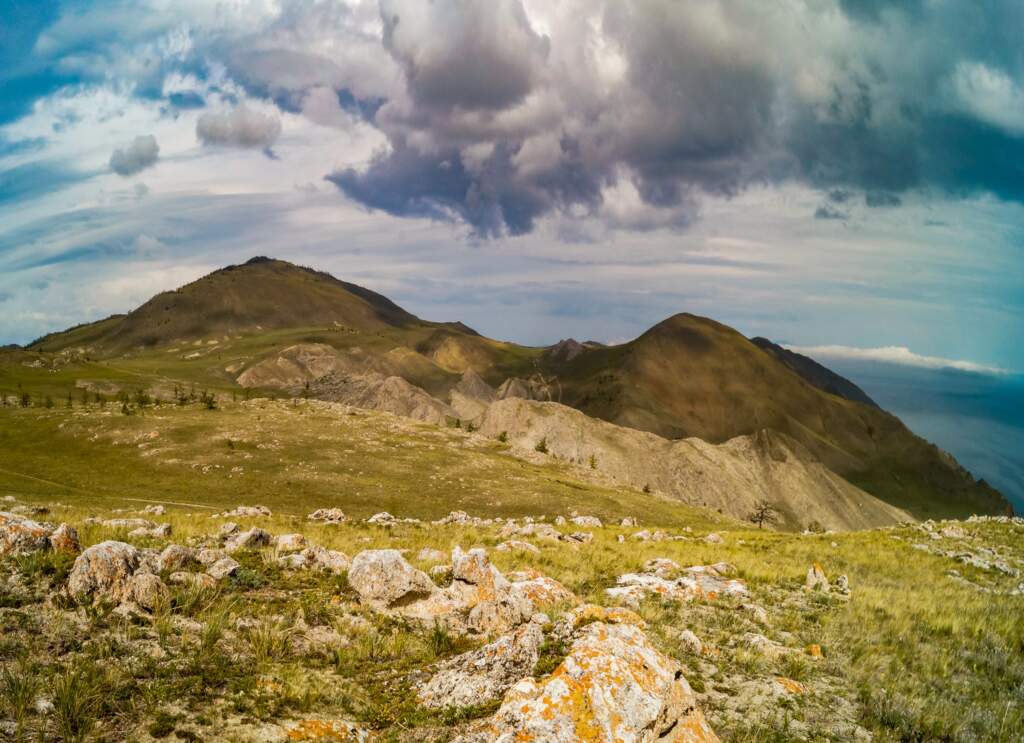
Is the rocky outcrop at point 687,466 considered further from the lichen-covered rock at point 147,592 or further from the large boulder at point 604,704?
the large boulder at point 604,704

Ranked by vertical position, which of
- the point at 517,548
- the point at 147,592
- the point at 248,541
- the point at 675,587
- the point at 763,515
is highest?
the point at 147,592

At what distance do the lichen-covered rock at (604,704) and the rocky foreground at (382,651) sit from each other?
0.03 metres

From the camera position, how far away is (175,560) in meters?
14.0

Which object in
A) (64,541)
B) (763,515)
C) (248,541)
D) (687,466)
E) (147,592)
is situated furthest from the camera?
(687,466)

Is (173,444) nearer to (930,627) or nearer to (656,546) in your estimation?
(656,546)

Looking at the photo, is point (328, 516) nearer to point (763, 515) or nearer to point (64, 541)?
point (64, 541)

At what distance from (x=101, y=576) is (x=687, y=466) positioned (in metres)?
163

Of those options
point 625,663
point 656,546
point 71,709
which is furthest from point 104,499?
point 625,663

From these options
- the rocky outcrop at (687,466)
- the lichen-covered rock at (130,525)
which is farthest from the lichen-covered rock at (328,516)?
the rocky outcrop at (687,466)

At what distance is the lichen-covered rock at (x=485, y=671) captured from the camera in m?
9.13

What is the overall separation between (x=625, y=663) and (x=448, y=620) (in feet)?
20.6

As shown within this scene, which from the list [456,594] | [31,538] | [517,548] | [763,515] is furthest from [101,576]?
[763,515]

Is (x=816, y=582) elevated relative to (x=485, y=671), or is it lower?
lower

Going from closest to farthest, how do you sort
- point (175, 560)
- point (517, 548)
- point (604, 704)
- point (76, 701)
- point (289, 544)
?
point (604, 704) < point (76, 701) < point (175, 560) < point (289, 544) < point (517, 548)
